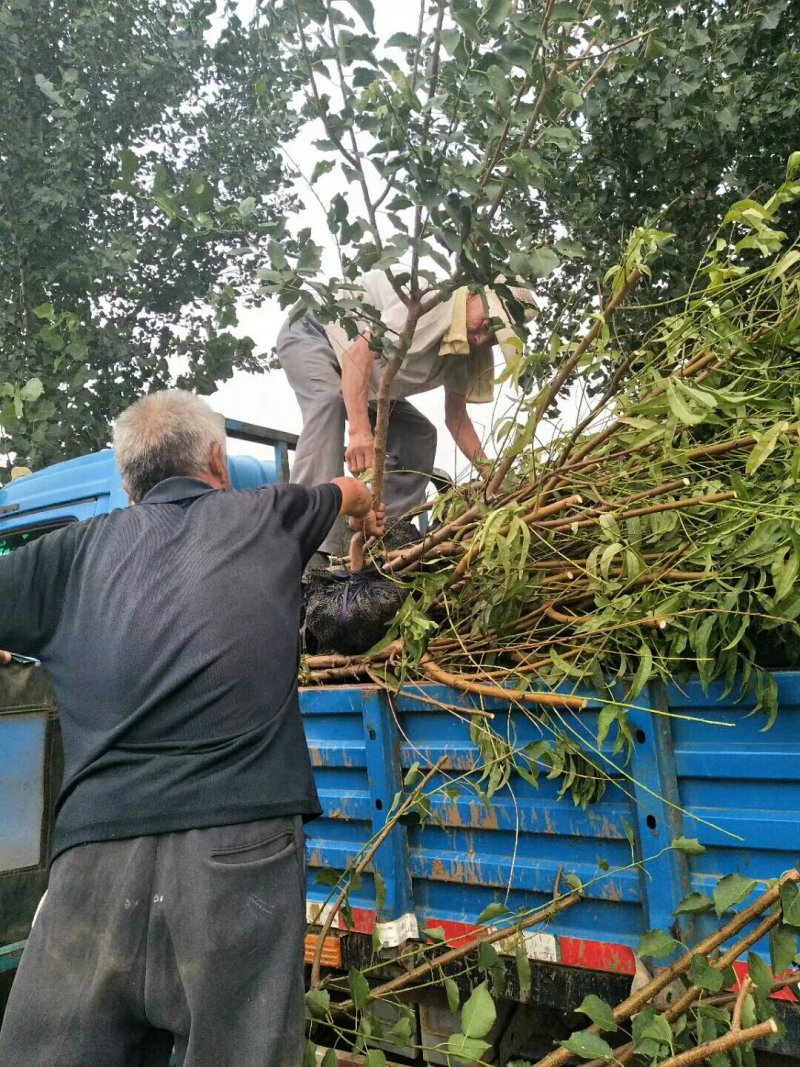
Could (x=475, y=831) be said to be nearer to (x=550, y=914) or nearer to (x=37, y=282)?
(x=550, y=914)

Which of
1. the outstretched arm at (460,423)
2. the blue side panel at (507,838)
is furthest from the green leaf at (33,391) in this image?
the blue side panel at (507,838)

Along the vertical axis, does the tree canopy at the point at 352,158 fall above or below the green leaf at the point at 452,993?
above

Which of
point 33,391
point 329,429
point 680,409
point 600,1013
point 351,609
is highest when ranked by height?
point 33,391

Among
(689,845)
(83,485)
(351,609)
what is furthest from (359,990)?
(83,485)

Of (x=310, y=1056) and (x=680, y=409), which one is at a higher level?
(x=680, y=409)

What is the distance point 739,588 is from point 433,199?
3.67 feet

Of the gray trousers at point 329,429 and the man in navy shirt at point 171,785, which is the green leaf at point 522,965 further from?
the gray trousers at point 329,429

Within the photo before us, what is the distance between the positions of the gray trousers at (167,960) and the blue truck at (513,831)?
68cm

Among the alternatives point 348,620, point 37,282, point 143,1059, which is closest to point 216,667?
point 143,1059

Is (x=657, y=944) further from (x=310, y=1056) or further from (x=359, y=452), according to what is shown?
(x=359, y=452)

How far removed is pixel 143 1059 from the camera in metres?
1.77

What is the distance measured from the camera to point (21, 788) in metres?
2.43

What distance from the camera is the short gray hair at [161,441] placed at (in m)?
2.11

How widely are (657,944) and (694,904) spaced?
110mm
